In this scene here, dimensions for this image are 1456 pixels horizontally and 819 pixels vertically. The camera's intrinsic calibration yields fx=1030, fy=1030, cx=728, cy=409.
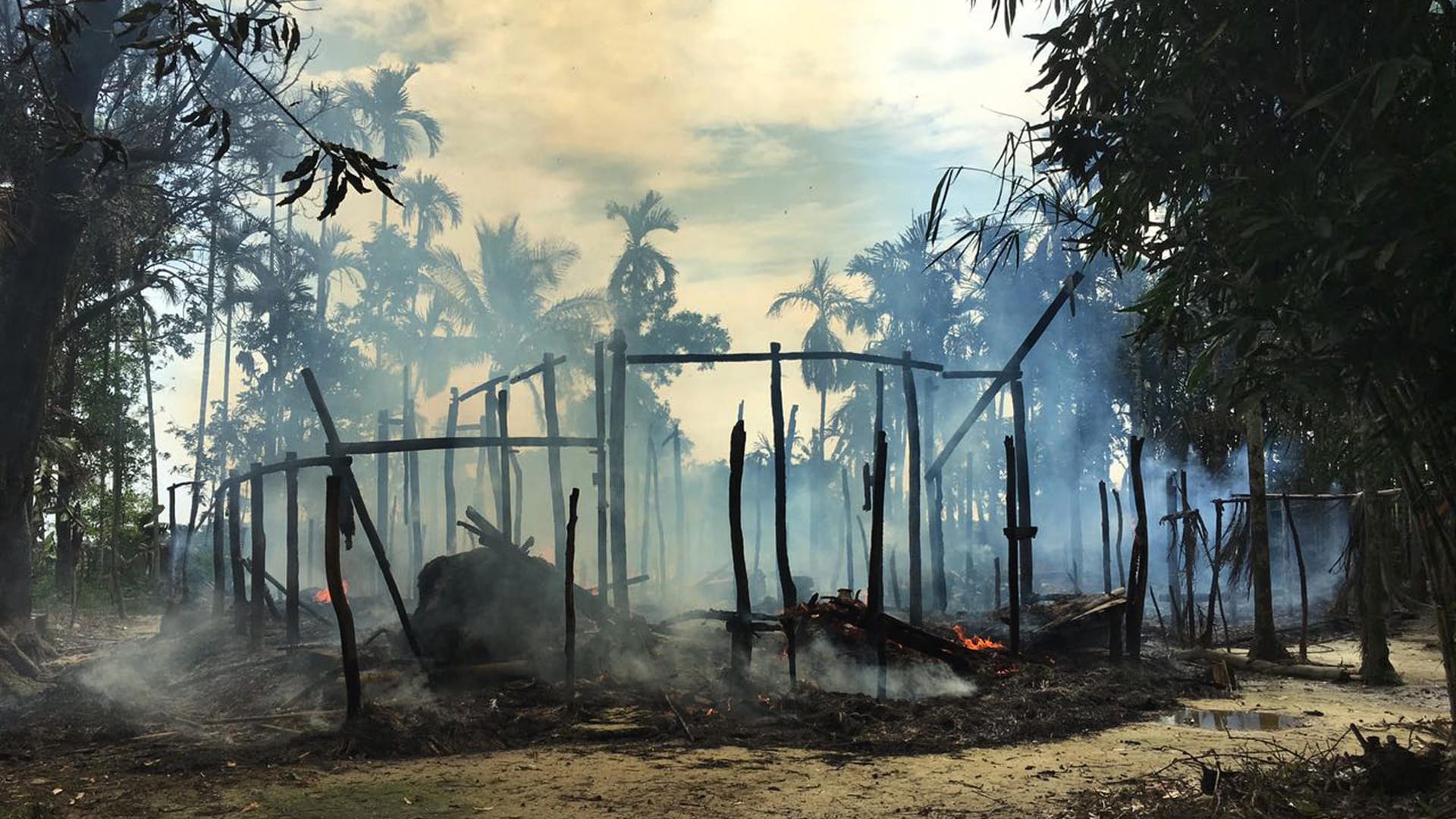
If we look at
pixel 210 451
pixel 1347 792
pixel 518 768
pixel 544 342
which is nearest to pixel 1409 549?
pixel 1347 792

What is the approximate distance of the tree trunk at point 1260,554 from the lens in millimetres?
15180

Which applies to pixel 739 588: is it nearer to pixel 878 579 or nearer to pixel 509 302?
pixel 878 579

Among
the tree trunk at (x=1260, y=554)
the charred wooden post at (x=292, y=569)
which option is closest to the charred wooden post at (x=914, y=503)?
the tree trunk at (x=1260, y=554)

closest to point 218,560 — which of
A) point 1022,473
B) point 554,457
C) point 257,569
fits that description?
point 257,569

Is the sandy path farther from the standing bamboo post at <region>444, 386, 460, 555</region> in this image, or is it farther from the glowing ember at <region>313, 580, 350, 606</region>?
the glowing ember at <region>313, 580, 350, 606</region>

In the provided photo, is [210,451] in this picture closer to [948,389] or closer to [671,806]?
[948,389]

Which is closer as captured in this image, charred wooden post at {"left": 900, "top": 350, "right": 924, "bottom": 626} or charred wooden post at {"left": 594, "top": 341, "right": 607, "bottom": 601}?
charred wooden post at {"left": 594, "top": 341, "right": 607, "bottom": 601}

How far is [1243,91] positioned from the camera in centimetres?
700

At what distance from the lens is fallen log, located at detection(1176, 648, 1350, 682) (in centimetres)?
1382

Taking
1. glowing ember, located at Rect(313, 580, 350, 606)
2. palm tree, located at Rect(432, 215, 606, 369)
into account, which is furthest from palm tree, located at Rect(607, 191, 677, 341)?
glowing ember, located at Rect(313, 580, 350, 606)

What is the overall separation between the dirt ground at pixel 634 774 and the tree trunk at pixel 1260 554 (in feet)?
11.9

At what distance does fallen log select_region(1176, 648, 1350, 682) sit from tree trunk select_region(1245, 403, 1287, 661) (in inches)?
9.7

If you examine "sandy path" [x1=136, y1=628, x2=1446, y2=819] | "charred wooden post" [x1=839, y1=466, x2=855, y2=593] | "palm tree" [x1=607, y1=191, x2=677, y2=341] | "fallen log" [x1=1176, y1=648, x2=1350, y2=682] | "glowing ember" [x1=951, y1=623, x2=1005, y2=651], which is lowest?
"fallen log" [x1=1176, y1=648, x2=1350, y2=682]

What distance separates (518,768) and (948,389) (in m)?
37.0
